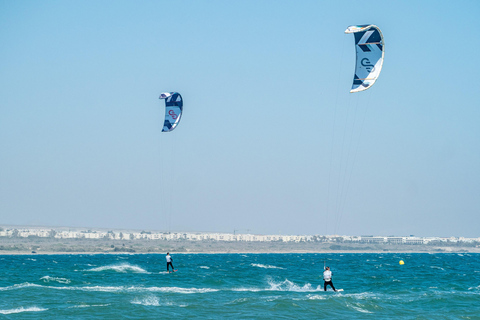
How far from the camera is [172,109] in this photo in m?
46.1

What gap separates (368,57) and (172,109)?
68.1 ft

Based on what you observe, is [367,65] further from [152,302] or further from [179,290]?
[179,290]

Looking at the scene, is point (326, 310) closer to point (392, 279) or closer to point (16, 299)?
point (16, 299)

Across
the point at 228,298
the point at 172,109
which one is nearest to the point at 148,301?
the point at 228,298

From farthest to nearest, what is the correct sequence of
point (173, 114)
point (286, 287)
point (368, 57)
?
point (173, 114), point (286, 287), point (368, 57)

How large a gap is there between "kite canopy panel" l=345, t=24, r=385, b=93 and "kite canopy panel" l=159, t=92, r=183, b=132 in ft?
65.2

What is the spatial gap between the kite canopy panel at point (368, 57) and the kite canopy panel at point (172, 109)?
19875 millimetres

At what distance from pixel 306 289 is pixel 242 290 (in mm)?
4838

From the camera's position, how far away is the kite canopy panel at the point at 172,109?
1805 inches

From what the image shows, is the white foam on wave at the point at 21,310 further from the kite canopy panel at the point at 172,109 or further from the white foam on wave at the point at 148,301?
the kite canopy panel at the point at 172,109

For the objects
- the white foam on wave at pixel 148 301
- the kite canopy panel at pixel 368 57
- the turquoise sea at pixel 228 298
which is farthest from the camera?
the white foam on wave at pixel 148 301

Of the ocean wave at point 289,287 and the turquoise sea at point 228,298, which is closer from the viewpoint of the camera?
the turquoise sea at point 228,298

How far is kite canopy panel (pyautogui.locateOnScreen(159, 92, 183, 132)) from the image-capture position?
4584 centimetres

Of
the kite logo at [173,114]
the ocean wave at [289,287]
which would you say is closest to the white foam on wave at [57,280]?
the kite logo at [173,114]
